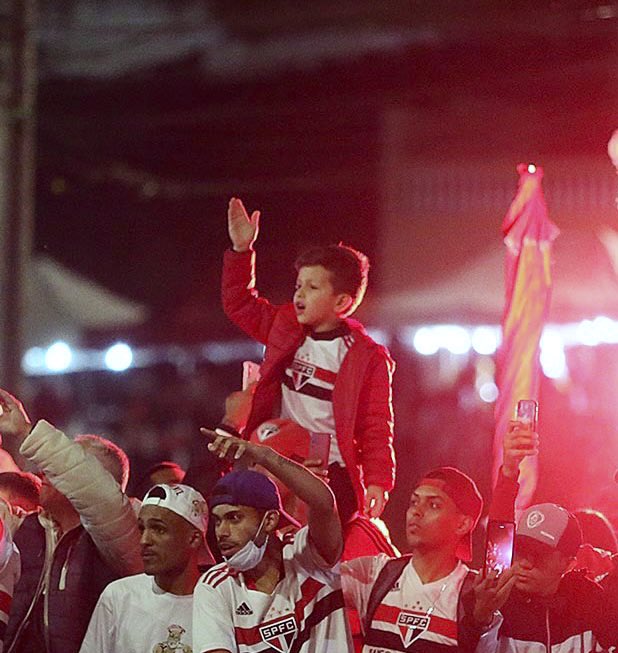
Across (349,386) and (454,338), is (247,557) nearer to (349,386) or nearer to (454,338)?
(349,386)

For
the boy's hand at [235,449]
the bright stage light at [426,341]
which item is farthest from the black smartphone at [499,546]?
the bright stage light at [426,341]

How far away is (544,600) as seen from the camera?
591 cm

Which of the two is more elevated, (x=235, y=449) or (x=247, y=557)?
(x=235, y=449)

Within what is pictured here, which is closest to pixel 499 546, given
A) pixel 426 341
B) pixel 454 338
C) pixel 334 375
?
pixel 334 375

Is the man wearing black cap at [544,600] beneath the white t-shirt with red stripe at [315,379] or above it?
beneath

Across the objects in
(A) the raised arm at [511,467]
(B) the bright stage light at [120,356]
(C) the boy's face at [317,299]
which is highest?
(C) the boy's face at [317,299]

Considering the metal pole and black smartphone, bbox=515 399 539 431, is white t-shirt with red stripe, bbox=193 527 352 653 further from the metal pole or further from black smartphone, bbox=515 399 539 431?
the metal pole

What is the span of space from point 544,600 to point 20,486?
2.46 m

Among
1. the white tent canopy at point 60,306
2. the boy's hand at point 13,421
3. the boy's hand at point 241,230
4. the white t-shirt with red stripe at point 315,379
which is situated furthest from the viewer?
the white tent canopy at point 60,306

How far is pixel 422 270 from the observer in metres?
15.0

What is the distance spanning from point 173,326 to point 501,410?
984 centimetres

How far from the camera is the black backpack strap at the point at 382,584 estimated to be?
602 cm

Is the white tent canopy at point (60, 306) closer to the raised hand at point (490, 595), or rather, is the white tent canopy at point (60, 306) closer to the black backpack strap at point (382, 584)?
the black backpack strap at point (382, 584)

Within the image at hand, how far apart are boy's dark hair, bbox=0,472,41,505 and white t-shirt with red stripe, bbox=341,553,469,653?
5.53ft
